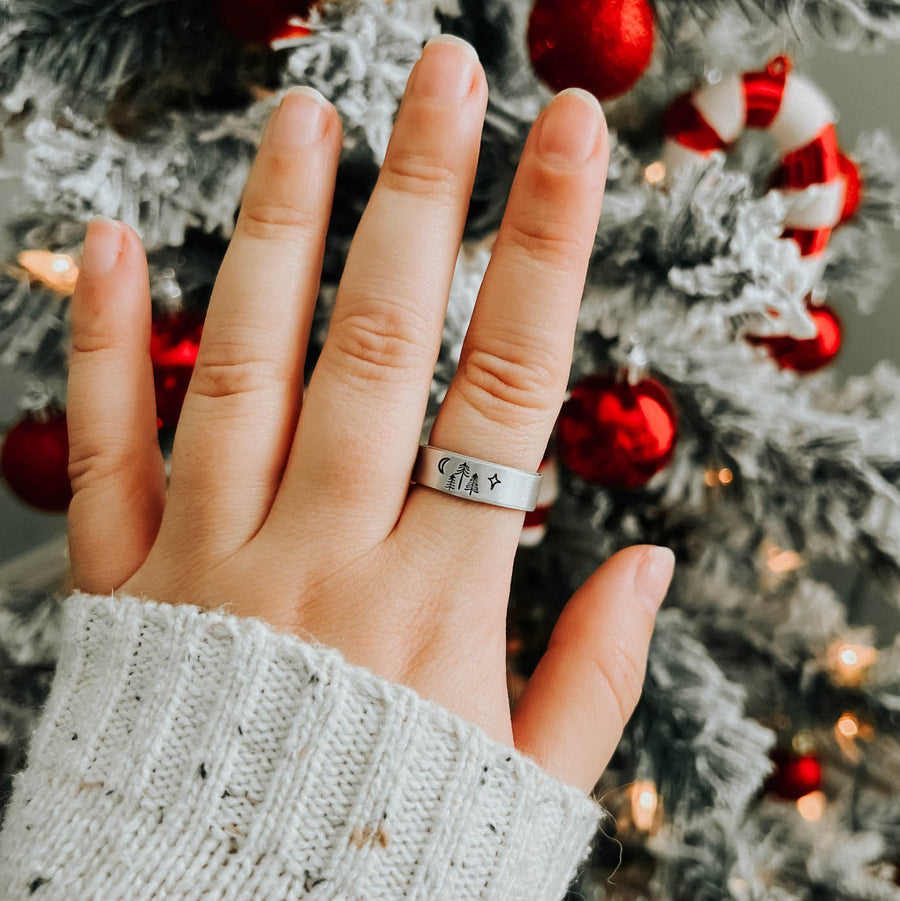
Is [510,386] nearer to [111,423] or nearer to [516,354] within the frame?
[516,354]

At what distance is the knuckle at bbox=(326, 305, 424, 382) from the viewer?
49 cm

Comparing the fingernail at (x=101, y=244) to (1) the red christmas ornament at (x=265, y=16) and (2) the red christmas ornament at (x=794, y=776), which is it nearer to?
(1) the red christmas ornament at (x=265, y=16)

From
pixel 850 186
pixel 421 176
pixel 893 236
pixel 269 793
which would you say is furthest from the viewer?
pixel 893 236

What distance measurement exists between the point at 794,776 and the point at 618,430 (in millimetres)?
557

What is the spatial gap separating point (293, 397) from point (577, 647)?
30 centimetres

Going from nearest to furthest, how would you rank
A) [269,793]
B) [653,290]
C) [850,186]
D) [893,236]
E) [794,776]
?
[269,793] → [653,290] → [850,186] → [794,776] → [893,236]

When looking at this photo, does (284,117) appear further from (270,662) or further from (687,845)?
(687,845)

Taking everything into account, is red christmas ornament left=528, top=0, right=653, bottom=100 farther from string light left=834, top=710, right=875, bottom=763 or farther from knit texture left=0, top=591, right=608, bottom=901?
string light left=834, top=710, right=875, bottom=763

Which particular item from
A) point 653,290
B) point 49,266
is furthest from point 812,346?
point 49,266

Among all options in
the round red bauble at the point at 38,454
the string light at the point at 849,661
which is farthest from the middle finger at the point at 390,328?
the string light at the point at 849,661

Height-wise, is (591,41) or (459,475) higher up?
(591,41)

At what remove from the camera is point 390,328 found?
0.49 meters

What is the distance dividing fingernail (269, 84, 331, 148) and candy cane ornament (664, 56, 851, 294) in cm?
33

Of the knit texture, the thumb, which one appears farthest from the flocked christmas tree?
the knit texture
